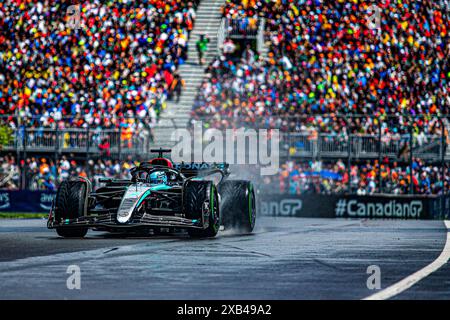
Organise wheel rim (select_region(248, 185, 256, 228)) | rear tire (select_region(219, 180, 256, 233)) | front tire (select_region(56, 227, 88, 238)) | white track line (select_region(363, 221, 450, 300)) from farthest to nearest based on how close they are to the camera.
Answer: wheel rim (select_region(248, 185, 256, 228))
rear tire (select_region(219, 180, 256, 233))
front tire (select_region(56, 227, 88, 238))
white track line (select_region(363, 221, 450, 300))

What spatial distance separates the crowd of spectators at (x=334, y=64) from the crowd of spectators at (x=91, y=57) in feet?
6.96

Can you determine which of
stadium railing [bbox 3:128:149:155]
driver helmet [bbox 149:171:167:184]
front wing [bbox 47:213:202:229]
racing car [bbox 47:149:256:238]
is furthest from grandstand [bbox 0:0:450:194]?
front wing [bbox 47:213:202:229]

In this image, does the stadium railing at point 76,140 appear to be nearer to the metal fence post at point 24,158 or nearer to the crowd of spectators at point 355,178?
the metal fence post at point 24,158

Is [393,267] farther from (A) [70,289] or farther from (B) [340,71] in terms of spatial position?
(B) [340,71]

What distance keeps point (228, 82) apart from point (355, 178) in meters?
7.40

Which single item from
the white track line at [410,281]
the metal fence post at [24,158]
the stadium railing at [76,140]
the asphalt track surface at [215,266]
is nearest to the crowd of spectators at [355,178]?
the stadium railing at [76,140]

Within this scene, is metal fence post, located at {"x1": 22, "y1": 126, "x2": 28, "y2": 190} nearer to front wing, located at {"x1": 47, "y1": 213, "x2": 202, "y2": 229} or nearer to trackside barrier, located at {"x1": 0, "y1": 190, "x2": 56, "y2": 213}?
trackside barrier, located at {"x1": 0, "y1": 190, "x2": 56, "y2": 213}

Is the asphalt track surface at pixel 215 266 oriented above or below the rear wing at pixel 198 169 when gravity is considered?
below

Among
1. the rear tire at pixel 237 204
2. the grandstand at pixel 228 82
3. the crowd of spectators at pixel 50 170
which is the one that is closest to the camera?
the rear tire at pixel 237 204

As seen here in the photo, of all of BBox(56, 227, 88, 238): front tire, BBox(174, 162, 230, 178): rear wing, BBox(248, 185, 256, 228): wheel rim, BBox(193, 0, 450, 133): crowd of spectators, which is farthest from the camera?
BBox(193, 0, 450, 133): crowd of spectators

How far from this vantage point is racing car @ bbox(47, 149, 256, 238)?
15.4 meters

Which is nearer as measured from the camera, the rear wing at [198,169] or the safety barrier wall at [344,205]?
the rear wing at [198,169]

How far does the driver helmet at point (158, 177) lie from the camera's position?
16.5 m

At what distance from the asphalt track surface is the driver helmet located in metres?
0.98
